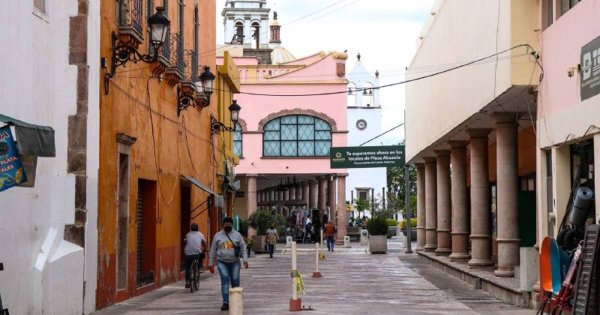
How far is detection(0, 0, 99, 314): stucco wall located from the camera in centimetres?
1384

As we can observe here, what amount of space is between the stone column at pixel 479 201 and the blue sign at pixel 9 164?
54.2 feet

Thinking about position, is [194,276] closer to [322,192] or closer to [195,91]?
[195,91]

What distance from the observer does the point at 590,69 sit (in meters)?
14.5

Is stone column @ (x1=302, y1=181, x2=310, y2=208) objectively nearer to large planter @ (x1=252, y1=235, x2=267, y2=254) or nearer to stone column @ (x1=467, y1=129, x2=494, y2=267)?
large planter @ (x1=252, y1=235, x2=267, y2=254)

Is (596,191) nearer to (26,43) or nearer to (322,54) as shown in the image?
(26,43)

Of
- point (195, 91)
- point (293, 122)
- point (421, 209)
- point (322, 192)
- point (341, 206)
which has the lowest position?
point (421, 209)

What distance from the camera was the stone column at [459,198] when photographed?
99.3 feet

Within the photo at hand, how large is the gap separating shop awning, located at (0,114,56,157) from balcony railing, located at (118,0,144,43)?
6108 millimetres

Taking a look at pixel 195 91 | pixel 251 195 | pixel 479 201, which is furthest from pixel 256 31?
pixel 479 201

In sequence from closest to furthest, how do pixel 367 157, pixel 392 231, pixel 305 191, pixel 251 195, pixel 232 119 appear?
pixel 232 119
pixel 367 157
pixel 251 195
pixel 305 191
pixel 392 231

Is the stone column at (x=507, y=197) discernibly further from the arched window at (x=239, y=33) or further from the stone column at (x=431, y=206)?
the arched window at (x=239, y=33)

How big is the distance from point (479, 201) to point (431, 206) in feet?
41.7

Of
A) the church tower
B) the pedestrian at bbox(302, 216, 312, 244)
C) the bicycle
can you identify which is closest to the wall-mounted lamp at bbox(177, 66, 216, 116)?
the bicycle

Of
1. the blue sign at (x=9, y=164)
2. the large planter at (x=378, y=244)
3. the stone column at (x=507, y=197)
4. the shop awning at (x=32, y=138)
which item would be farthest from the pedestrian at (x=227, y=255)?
the large planter at (x=378, y=244)
